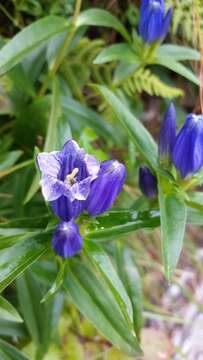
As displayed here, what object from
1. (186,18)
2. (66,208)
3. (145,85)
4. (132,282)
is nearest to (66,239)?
(66,208)

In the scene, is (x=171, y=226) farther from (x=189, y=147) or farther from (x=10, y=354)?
(x=10, y=354)

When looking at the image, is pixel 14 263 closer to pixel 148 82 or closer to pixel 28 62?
pixel 28 62

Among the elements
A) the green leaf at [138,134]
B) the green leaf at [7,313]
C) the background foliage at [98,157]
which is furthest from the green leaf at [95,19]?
the green leaf at [7,313]

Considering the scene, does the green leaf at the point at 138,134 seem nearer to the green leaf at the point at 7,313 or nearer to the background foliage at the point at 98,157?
the background foliage at the point at 98,157

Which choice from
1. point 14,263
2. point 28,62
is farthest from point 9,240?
point 28,62

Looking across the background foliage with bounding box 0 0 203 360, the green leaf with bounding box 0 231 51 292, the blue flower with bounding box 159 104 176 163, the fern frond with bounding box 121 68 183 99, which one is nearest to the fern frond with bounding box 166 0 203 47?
the background foliage with bounding box 0 0 203 360

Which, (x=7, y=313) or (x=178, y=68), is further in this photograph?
(x=178, y=68)
